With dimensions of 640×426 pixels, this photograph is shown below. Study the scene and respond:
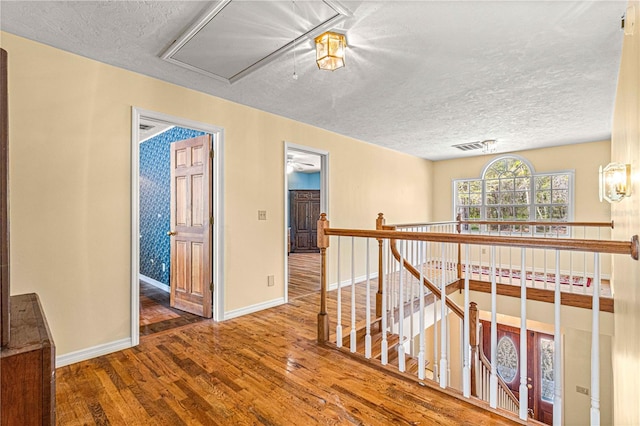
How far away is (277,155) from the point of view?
12.5 feet

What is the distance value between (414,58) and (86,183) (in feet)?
9.14

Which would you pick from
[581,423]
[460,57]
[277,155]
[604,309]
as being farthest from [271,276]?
[581,423]

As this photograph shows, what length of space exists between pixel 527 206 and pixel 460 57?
4.78m

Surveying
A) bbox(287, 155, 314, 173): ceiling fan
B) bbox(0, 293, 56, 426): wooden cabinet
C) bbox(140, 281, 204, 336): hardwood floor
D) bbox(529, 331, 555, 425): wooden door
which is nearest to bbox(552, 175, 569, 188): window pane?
bbox(529, 331, 555, 425): wooden door

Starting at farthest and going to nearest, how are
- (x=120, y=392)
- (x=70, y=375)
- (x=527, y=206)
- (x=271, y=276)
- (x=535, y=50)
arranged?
(x=527, y=206)
(x=271, y=276)
(x=535, y=50)
(x=70, y=375)
(x=120, y=392)

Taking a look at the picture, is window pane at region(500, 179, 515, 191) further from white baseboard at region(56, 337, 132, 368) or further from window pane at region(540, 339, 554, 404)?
white baseboard at region(56, 337, 132, 368)

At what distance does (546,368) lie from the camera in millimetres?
6281

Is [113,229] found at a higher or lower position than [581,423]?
higher

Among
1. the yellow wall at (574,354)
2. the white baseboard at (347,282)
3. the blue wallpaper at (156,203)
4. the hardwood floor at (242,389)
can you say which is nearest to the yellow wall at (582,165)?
the yellow wall at (574,354)

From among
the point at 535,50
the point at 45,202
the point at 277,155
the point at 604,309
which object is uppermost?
the point at 535,50

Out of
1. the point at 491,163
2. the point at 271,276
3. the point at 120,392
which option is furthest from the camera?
the point at 491,163

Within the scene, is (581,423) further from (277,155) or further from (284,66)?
(284,66)

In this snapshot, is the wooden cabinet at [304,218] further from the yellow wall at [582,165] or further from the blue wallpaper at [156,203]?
the yellow wall at [582,165]

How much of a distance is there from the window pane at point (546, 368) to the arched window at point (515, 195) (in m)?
2.48
